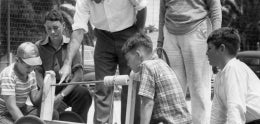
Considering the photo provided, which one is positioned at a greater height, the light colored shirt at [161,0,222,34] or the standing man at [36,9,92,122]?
the light colored shirt at [161,0,222,34]

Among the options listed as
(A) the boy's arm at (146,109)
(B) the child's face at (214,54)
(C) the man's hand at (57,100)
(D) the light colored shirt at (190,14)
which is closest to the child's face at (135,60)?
(A) the boy's arm at (146,109)

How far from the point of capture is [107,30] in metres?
5.34

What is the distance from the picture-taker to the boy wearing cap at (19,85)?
4.95 m

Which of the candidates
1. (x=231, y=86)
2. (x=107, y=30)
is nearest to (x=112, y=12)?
(x=107, y=30)

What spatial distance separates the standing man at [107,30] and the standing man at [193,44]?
1.11ft

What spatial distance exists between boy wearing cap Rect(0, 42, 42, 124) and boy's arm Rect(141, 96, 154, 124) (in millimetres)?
1259

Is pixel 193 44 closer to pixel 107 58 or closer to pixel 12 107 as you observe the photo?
pixel 107 58

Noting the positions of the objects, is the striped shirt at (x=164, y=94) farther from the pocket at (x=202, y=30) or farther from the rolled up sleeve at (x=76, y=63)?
the rolled up sleeve at (x=76, y=63)

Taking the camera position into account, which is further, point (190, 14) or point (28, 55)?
point (190, 14)

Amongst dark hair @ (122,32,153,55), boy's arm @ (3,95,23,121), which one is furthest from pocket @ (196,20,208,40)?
boy's arm @ (3,95,23,121)

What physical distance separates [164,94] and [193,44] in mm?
1142

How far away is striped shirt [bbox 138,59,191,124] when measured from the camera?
4.15 m

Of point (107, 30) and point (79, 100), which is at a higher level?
point (107, 30)

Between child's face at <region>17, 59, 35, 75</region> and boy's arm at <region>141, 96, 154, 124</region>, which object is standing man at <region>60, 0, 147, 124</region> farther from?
boy's arm at <region>141, 96, 154, 124</region>
